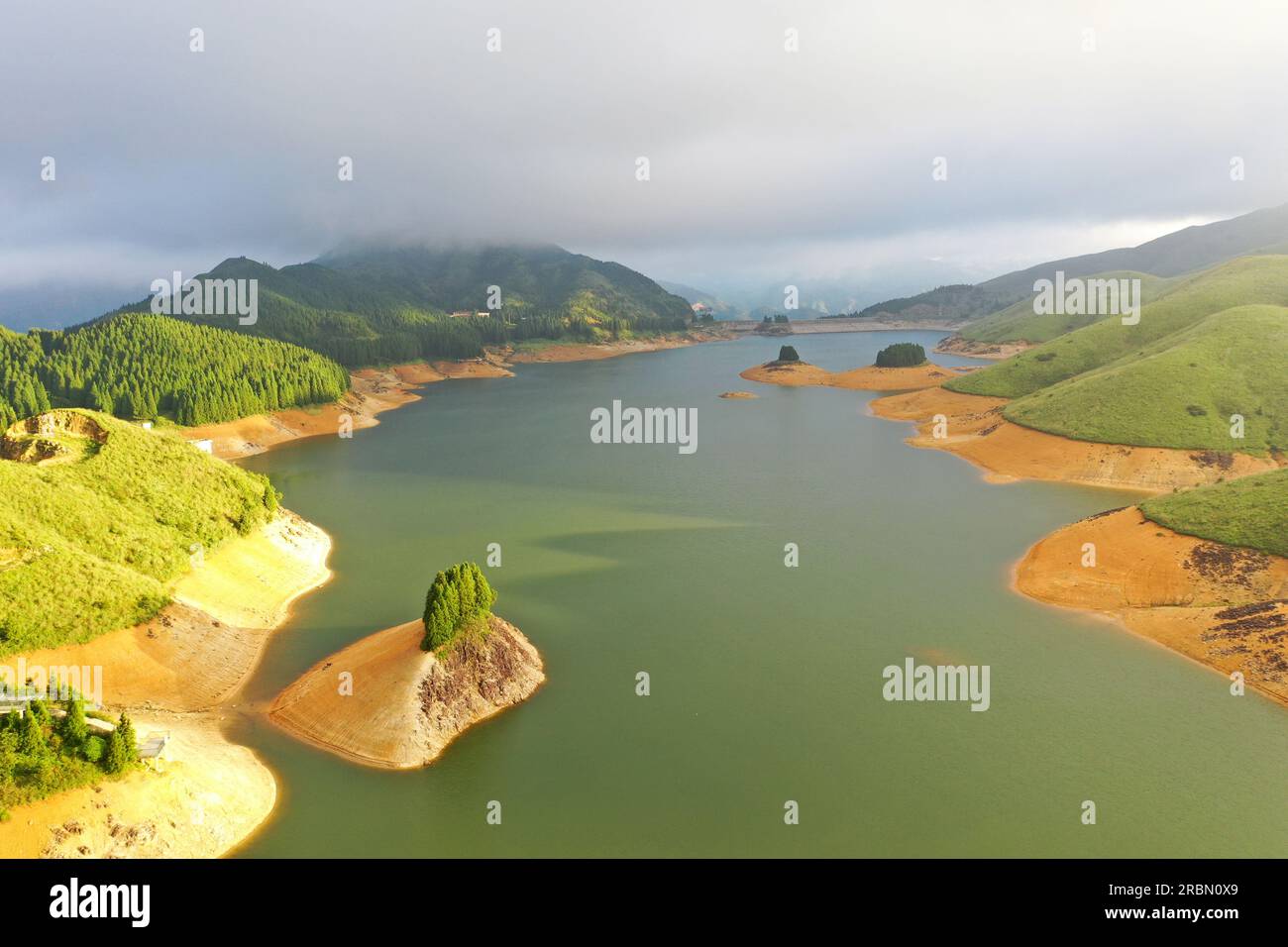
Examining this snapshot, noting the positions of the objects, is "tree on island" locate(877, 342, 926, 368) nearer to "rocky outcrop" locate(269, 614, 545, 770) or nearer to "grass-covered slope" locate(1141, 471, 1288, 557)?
"grass-covered slope" locate(1141, 471, 1288, 557)

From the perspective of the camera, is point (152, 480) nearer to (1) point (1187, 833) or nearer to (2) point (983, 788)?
(2) point (983, 788)

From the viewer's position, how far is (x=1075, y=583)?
45594mm

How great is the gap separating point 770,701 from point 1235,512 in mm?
37352

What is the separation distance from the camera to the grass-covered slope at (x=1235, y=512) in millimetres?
44750

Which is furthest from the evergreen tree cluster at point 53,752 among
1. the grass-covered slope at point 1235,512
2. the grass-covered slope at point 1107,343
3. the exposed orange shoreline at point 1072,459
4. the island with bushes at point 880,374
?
the island with bushes at point 880,374

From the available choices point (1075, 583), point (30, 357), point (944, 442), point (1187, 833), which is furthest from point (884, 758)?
point (30, 357)

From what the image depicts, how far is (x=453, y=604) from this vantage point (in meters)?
32.8

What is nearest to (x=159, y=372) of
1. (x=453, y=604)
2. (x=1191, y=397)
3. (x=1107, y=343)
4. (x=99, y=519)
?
(x=99, y=519)

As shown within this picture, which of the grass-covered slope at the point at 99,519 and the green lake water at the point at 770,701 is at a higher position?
the grass-covered slope at the point at 99,519

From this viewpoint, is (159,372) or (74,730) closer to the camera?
(74,730)

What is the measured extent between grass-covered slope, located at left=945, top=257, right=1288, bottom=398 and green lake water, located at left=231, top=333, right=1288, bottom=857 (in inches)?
1874

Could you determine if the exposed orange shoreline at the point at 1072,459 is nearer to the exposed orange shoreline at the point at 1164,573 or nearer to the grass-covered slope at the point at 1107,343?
the exposed orange shoreline at the point at 1164,573

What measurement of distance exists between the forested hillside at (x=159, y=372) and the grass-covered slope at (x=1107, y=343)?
106 m

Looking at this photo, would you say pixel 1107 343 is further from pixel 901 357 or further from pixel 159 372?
pixel 159 372
